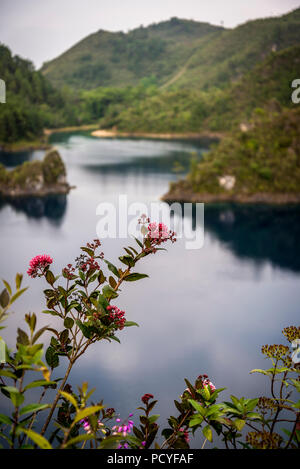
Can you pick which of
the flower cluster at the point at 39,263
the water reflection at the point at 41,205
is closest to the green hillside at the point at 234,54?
the water reflection at the point at 41,205

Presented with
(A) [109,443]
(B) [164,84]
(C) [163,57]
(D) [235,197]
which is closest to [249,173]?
(D) [235,197]

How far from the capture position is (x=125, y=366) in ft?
26.4

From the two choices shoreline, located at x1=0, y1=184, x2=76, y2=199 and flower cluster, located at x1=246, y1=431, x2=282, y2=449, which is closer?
flower cluster, located at x1=246, y1=431, x2=282, y2=449

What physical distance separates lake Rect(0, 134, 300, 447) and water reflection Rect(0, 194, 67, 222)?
58 millimetres

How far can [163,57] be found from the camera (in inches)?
3888

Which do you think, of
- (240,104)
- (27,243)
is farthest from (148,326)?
(240,104)

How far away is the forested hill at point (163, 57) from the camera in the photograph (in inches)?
2217

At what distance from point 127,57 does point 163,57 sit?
29.0 feet

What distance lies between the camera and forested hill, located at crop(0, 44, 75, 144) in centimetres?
2965

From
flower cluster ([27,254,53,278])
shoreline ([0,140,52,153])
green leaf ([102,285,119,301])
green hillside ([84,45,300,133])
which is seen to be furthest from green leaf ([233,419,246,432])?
shoreline ([0,140,52,153])

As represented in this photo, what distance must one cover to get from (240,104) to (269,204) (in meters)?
26.2

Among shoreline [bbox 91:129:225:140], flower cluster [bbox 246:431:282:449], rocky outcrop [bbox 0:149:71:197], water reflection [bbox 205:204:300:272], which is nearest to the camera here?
flower cluster [bbox 246:431:282:449]

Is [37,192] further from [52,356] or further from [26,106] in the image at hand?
[52,356]

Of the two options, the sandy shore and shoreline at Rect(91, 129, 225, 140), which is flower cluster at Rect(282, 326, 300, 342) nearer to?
the sandy shore
